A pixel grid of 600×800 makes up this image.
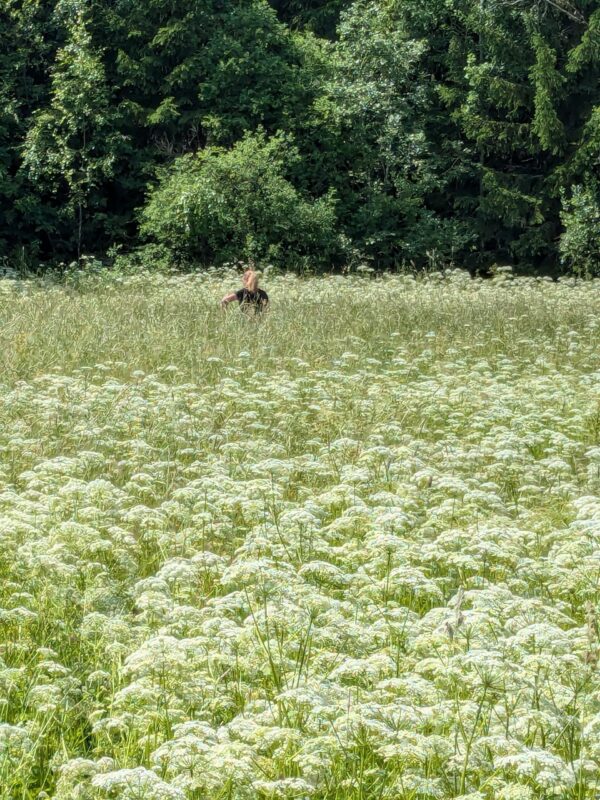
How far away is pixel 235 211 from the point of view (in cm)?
2628

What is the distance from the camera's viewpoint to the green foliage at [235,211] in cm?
2567

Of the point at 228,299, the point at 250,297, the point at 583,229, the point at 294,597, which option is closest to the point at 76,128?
the point at 583,229

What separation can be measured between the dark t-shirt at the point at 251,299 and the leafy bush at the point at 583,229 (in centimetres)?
1858

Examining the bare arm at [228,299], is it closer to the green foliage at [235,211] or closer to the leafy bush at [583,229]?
the green foliage at [235,211]

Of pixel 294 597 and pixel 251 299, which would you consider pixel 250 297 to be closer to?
pixel 251 299

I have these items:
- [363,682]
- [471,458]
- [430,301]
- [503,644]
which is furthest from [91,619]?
[430,301]

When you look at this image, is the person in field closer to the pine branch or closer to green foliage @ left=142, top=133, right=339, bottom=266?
green foliage @ left=142, top=133, right=339, bottom=266

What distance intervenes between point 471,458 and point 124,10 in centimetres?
2632

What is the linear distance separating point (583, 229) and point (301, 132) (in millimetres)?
8682

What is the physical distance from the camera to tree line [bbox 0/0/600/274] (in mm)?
27344

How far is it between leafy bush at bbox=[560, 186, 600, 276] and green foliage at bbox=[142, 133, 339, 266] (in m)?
7.76

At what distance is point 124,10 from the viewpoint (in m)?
29.6

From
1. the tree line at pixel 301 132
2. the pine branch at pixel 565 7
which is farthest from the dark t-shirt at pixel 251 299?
the pine branch at pixel 565 7

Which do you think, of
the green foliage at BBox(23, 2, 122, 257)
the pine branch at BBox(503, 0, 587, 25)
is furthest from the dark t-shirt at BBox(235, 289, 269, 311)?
the pine branch at BBox(503, 0, 587, 25)
